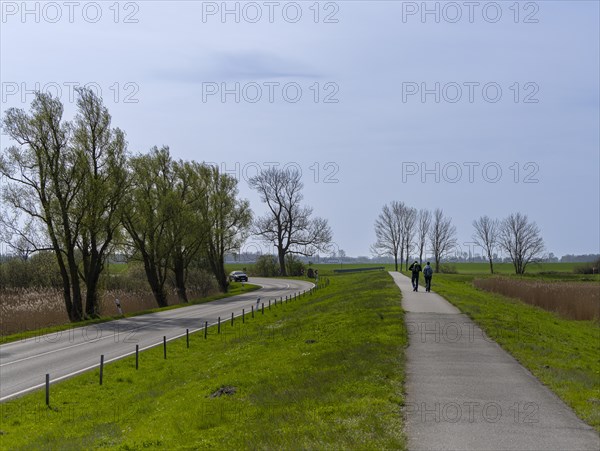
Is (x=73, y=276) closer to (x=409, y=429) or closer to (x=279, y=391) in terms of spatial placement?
(x=279, y=391)

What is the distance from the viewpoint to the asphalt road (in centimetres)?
1747

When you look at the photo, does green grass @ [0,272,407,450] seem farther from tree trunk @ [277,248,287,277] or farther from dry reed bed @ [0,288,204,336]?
tree trunk @ [277,248,287,277]

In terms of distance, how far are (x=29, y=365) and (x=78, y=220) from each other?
18861 millimetres

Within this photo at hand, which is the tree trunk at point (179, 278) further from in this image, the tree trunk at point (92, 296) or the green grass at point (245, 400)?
the green grass at point (245, 400)

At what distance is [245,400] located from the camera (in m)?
11.5

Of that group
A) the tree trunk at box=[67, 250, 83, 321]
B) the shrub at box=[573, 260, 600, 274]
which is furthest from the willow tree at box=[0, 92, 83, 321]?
the shrub at box=[573, 260, 600, 274]

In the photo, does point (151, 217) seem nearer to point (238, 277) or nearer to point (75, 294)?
point (75, 294)

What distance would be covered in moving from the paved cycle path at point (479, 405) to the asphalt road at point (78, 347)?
993cm

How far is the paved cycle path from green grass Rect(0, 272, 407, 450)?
0.37 m

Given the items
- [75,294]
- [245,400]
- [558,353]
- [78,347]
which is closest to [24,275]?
[75,294]

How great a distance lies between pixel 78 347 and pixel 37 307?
45.5 feet

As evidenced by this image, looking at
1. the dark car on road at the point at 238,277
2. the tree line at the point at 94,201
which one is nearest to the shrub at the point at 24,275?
the tree line at the point at 94,201

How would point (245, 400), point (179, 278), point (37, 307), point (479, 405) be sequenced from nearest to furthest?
point (479, 405)
point (245, 400)
point (37, 307)
point (179, 278)

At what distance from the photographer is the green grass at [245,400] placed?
882 cm
